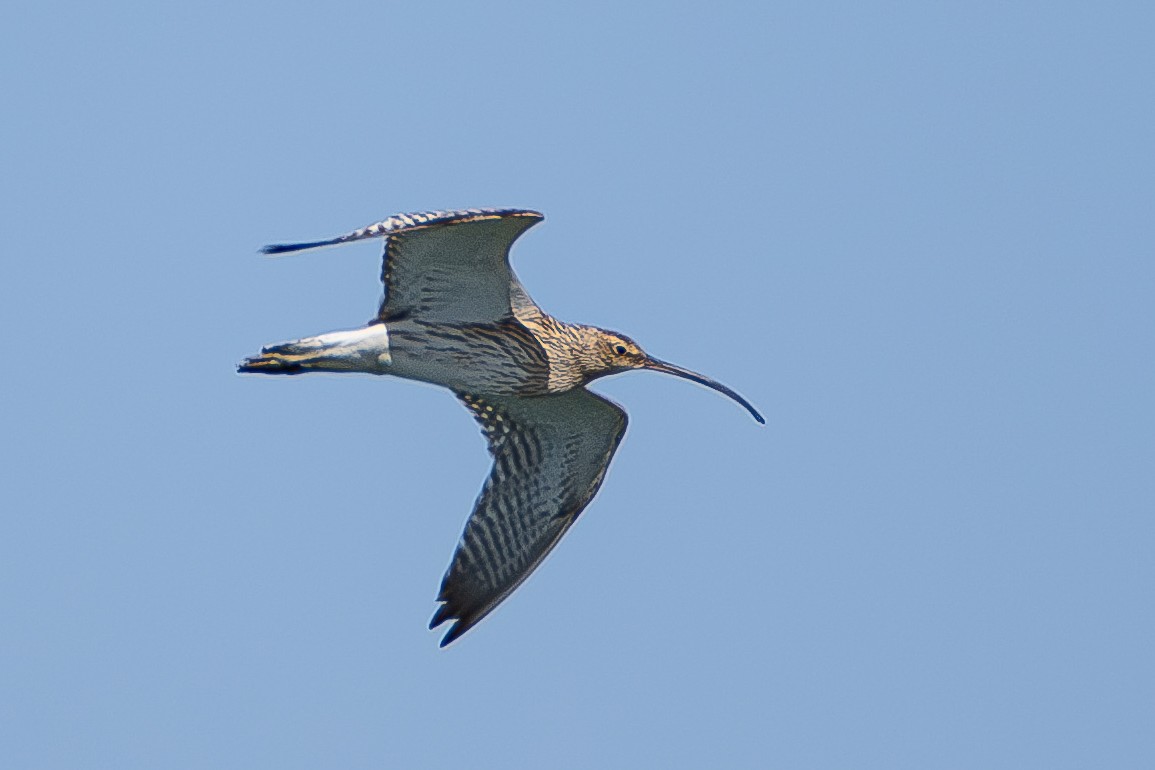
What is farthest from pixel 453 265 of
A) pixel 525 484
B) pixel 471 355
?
pixel 525 484

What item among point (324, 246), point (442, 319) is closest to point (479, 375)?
point (442, 319)

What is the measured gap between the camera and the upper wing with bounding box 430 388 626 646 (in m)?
15.2

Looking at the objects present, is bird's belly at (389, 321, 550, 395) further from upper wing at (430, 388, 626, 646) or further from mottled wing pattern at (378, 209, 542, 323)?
upper wing at (430, 388, 626, 646)

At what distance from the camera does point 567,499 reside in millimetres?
15617

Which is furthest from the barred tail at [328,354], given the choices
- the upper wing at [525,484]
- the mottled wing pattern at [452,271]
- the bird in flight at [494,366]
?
the upper wing at [525,484]

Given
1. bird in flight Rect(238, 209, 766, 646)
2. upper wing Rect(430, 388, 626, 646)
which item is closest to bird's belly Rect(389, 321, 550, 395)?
bird in flight Rect(238, 209, 766, 646)

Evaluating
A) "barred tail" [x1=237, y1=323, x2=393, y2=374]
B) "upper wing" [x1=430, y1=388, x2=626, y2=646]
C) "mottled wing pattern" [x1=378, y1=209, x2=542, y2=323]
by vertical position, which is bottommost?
"upper wing" [x1=430, y1=388, x2=626, y2=646]

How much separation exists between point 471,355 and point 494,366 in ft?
0.69

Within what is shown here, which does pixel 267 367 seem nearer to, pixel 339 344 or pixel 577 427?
pixel 339 344

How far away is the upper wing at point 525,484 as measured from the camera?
15242 millimetres

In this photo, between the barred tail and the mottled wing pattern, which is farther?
the barred tail

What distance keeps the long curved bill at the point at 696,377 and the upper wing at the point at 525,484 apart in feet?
1.66

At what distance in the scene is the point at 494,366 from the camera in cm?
1452

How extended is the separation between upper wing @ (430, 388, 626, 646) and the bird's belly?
1.89 feet
